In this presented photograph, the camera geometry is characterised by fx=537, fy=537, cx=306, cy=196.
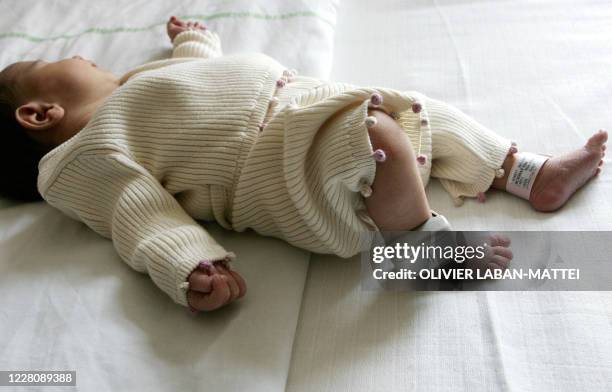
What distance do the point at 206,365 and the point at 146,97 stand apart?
48 cm

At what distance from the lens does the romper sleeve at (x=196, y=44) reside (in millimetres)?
1166

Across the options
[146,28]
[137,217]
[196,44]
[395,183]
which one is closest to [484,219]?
[395,183]

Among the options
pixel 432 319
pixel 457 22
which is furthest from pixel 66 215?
pixel 457 22

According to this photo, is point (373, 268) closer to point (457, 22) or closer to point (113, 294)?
point (113, 294)

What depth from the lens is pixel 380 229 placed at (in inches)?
32.7

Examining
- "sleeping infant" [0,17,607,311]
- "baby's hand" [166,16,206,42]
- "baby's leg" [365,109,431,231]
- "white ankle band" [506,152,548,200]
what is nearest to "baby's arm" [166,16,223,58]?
"baby's hand" [166,16,206,42]

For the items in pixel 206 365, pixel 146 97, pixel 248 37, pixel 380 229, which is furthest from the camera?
pixel 248 37

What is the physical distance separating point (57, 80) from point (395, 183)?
0.69 metres

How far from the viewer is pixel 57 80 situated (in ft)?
3.38

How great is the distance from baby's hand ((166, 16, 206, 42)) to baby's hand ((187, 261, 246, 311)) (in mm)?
698

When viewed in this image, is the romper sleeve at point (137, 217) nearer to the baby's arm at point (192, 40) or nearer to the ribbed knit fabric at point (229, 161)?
the ribbed knit fabric at point (229, 161)

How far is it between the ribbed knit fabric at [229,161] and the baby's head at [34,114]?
0.07 m

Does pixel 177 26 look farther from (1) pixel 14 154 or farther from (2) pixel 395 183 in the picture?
(2) pixel 395 183

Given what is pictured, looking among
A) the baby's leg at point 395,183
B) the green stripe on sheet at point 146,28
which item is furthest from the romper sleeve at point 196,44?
the baby's leg at point 395,183
